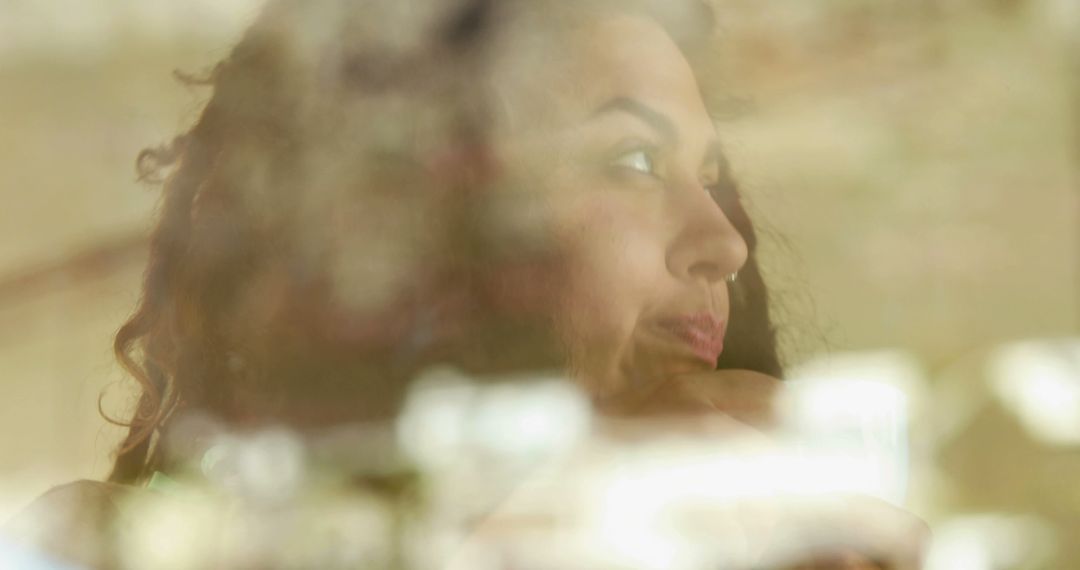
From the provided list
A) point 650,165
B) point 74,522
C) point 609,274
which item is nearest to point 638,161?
point 650,165

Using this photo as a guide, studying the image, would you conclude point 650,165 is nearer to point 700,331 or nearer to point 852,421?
A: point 700,331

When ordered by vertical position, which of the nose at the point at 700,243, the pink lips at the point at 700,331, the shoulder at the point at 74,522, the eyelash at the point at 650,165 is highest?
the eyelash at the point at 650,165

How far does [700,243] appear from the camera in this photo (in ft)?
3.11

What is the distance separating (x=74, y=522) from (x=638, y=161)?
27.2 inches

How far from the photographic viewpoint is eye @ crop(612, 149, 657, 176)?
96 centimetres

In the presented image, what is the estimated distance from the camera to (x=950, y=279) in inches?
36.0

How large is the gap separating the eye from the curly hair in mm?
122

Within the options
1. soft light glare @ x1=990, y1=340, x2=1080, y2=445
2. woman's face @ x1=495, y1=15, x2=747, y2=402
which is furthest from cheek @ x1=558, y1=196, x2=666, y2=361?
soft light glare @ x1=990, y1=340, x2=1080, y2=445

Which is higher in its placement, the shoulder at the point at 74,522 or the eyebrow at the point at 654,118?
the eyebrow at the point at 654,118

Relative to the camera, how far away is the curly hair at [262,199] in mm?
1006

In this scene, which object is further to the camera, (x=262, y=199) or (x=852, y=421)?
(x=262, y=199)

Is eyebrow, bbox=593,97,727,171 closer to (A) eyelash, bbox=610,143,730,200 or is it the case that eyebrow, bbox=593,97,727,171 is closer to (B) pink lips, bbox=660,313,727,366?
(A) eyelash, bbox=610,143,730,200

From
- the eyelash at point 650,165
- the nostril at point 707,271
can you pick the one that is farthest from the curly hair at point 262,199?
the nostril at point 707,271

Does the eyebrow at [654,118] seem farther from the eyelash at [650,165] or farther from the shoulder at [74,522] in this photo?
the shoulder at [74,522]
